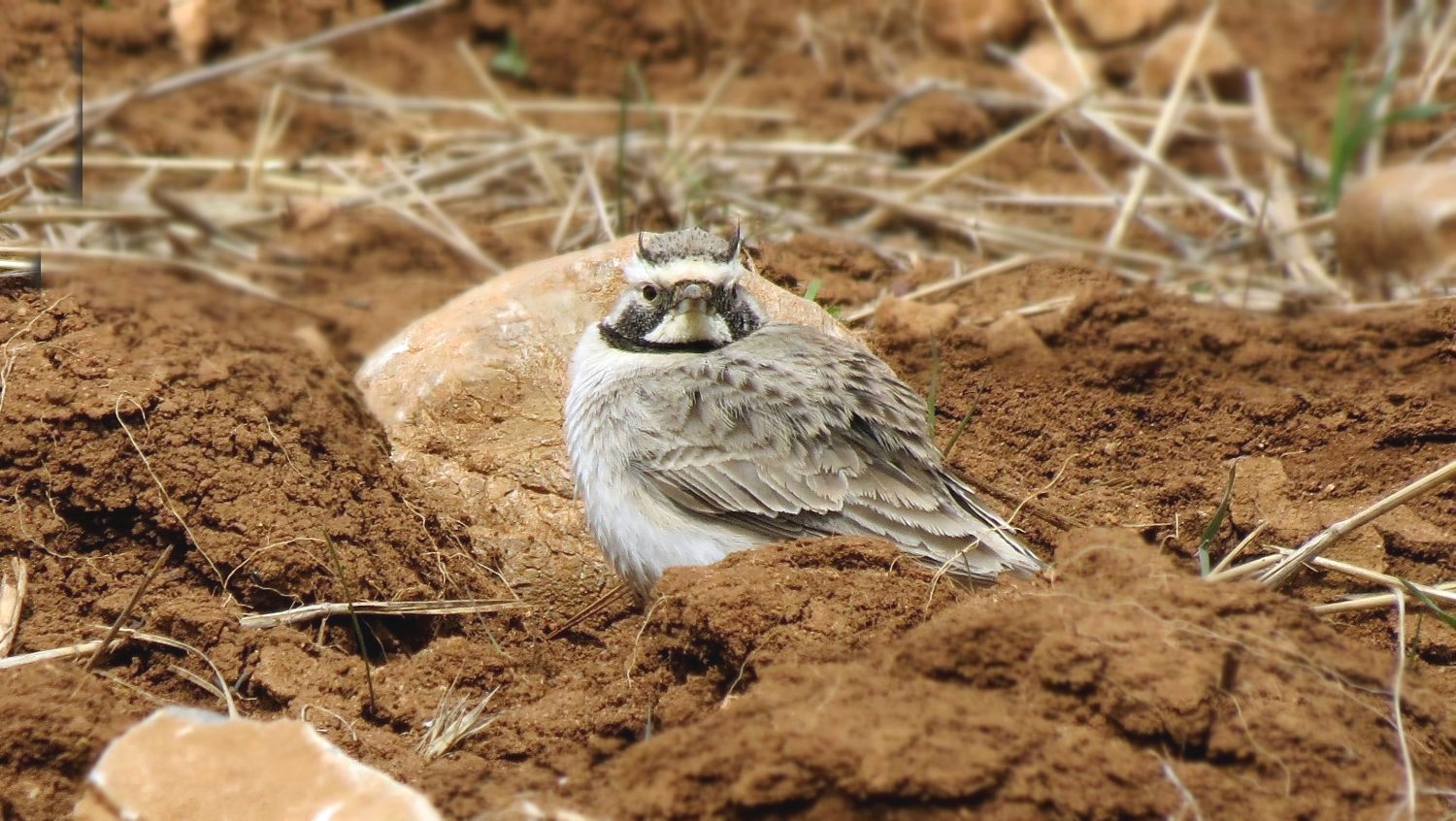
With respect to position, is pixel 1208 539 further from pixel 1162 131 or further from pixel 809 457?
pixel 1162 131

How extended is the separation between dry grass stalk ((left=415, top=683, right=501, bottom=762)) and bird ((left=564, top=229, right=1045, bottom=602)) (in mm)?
847

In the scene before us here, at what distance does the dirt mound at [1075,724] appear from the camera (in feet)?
11.0

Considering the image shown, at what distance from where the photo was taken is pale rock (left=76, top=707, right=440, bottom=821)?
140 inches

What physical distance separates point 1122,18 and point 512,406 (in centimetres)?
681

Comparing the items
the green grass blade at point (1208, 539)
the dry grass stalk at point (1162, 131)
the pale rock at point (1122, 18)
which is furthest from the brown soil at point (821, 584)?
the pale rock at point (1122, 18)

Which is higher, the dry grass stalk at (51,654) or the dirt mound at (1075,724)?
the dirt mound at (1075,724)

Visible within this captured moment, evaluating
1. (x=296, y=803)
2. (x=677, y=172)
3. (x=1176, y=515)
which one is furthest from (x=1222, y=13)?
(x=296, y=803)

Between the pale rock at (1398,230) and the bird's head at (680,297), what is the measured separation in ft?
11.4

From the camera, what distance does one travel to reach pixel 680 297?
5902 millimetres

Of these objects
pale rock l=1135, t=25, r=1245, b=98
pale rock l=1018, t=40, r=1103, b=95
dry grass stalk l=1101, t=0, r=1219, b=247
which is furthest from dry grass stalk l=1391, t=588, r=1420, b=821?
pale rock l=1135, t=25, r=1245, b=98

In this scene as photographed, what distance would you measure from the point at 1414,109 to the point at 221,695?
6.94 meters

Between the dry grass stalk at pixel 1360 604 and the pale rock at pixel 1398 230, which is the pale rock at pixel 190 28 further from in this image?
the dry grass stalk at pixel 1360 604

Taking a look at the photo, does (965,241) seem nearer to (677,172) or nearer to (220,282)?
(677,172)

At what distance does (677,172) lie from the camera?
8.66 m
